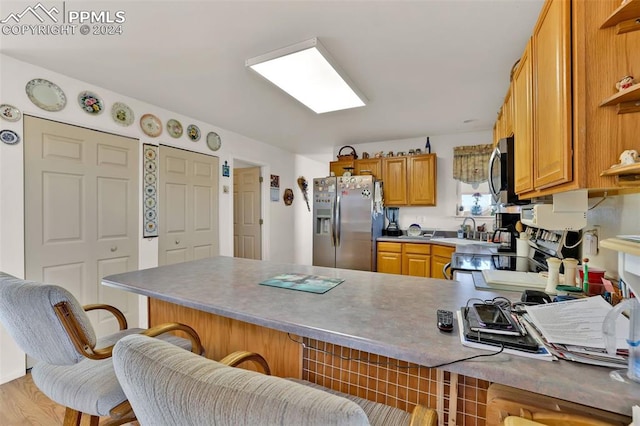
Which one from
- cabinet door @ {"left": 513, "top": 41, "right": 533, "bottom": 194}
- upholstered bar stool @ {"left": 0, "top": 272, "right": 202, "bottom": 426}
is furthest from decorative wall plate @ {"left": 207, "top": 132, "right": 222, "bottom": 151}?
cabinet door @ {"left": 513, "top": 41, "right": 533, "bottom": 194}

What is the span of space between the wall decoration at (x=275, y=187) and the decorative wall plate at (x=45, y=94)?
2814 millimetres

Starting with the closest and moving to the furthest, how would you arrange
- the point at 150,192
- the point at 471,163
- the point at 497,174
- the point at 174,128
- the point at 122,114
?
the point at 497,174 → the point at 122,114 → the point at 150,192 → the point at 174,128 → the point at 471,163

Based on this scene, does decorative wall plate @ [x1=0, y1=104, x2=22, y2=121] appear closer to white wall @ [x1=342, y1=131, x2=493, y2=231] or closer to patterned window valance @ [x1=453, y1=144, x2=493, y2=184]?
white wall @ [x1=342, y1=131, x2=493, y2=231]

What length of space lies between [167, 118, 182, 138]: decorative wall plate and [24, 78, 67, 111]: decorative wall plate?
0.91 meters

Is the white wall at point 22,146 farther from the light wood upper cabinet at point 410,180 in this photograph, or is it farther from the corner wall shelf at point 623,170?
the corner wall shelf at point 623,170

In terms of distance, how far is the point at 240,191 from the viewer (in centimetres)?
472

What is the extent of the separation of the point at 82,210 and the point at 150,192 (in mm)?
613

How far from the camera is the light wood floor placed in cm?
163

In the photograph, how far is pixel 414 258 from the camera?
3.67 metres

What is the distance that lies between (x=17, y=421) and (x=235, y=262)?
4.93 feet

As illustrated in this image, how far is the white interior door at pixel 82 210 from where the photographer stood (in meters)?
2.16

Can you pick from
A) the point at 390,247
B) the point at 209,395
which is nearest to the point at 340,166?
the point at 390,247

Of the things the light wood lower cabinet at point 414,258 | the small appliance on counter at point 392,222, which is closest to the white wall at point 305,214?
the small appliance on counter at point 392,222

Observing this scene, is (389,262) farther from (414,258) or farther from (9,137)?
(9,137)
